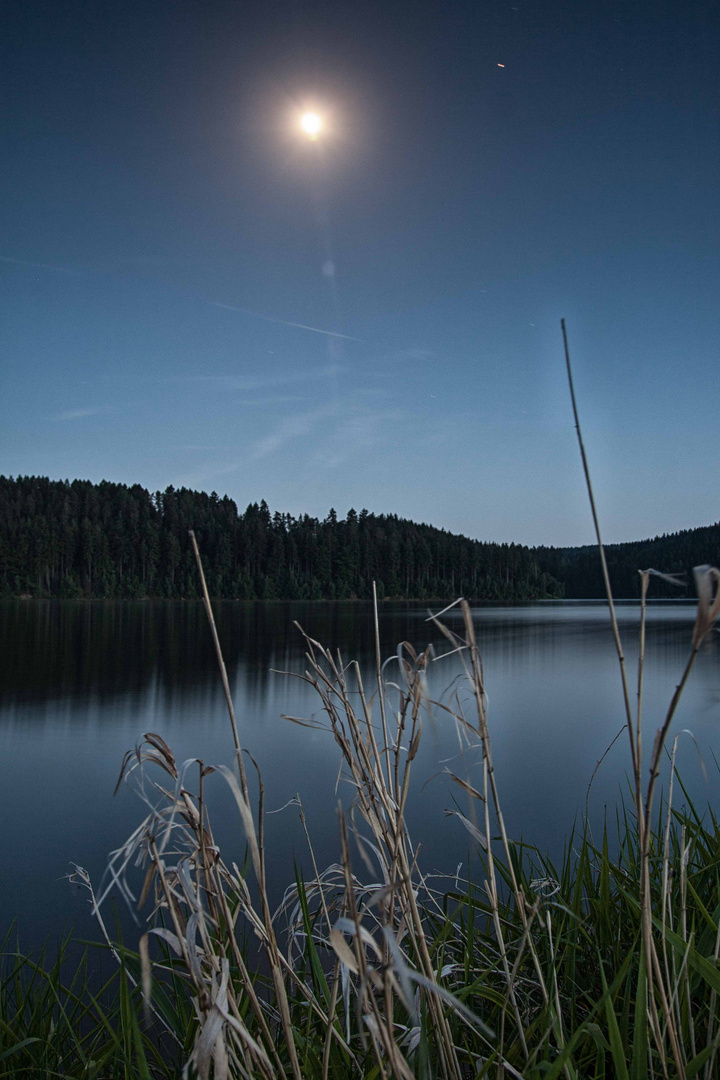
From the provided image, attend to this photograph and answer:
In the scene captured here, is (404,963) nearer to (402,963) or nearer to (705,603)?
(402,963)

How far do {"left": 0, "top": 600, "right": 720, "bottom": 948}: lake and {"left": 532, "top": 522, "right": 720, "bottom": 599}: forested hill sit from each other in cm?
5561

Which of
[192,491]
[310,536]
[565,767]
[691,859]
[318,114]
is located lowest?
[565,767]

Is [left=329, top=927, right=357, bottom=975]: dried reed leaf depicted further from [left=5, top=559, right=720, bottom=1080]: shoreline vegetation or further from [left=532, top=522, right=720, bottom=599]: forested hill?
[left=532, top=522, right=720, bottom=599]: forested hill

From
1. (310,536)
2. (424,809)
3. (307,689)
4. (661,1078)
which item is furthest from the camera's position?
(310,536)

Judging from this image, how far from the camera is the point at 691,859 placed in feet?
8.71

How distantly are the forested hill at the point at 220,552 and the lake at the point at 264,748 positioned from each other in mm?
48566

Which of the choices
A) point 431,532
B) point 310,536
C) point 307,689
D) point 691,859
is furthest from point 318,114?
point 431,532

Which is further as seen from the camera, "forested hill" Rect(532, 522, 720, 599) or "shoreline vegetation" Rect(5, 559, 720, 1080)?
"forested hill" Rect(532, 522, 720, 599)

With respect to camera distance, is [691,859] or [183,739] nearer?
[691,859]

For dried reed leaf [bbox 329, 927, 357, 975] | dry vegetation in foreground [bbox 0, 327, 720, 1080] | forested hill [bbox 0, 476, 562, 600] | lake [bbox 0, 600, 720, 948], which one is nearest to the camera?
dried reed leaf [bbox 329, 927, 357, 975]

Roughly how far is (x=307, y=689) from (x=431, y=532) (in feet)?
276

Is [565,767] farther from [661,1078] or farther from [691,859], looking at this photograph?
[661,1078]

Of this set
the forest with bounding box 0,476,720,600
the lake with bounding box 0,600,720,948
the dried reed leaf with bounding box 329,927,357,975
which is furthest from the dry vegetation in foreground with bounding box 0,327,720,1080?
the forest with bounding box 0,476,720,600

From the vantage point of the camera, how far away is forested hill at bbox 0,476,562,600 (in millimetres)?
71562
